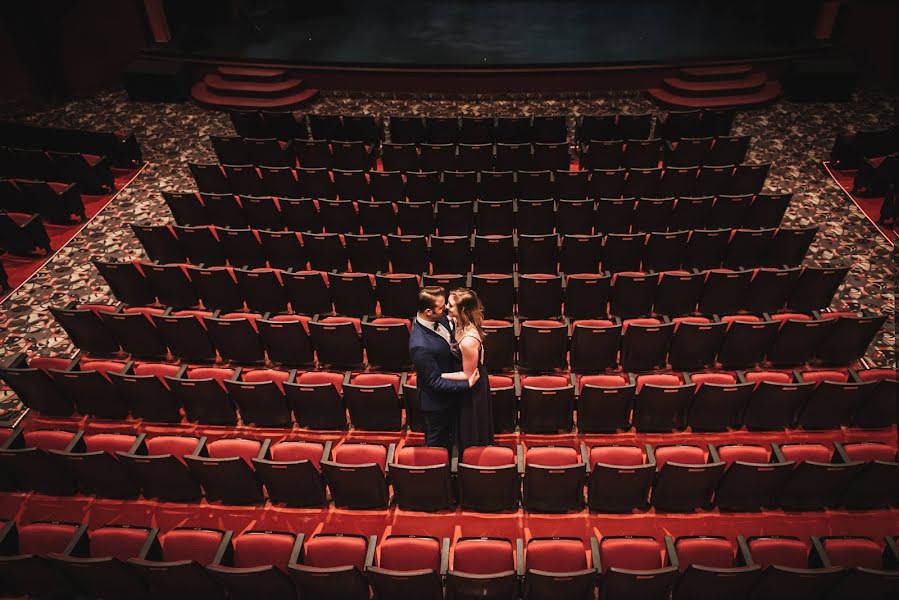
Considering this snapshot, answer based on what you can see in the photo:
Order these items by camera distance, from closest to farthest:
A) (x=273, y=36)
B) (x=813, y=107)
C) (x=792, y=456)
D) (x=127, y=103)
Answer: (x=792, y=456), (x=813, y=107), (x=127, y=103), (x=273, y=36)

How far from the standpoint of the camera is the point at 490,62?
569cm

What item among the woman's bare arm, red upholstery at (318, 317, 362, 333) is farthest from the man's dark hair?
red upholstery at (318, 317, 362, 333)

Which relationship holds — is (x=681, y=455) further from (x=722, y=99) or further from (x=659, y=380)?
(x=722, y=99)

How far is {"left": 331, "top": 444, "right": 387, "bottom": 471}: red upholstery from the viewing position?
229 centimetres

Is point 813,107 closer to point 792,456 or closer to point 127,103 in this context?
point 792,456

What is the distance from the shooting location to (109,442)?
2.45 meters

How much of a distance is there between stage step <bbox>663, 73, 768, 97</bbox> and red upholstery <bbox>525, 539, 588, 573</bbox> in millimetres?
4614

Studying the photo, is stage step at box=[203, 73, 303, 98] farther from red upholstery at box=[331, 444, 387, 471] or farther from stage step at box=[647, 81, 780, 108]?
red upholstery at box=[331, 444, 387, 471]

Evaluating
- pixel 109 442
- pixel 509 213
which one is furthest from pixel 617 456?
pixel 109 442

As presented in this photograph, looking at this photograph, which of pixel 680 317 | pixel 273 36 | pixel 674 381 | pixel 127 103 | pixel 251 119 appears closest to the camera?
pixel 674 381

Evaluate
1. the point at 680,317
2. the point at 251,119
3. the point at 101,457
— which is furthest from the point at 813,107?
the point at 101,457

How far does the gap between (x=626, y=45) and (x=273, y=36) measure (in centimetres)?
335

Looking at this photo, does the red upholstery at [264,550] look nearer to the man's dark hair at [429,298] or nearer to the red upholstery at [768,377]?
the man's dark hair at [429,298]

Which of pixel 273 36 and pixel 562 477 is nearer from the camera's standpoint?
pixel 562 477
